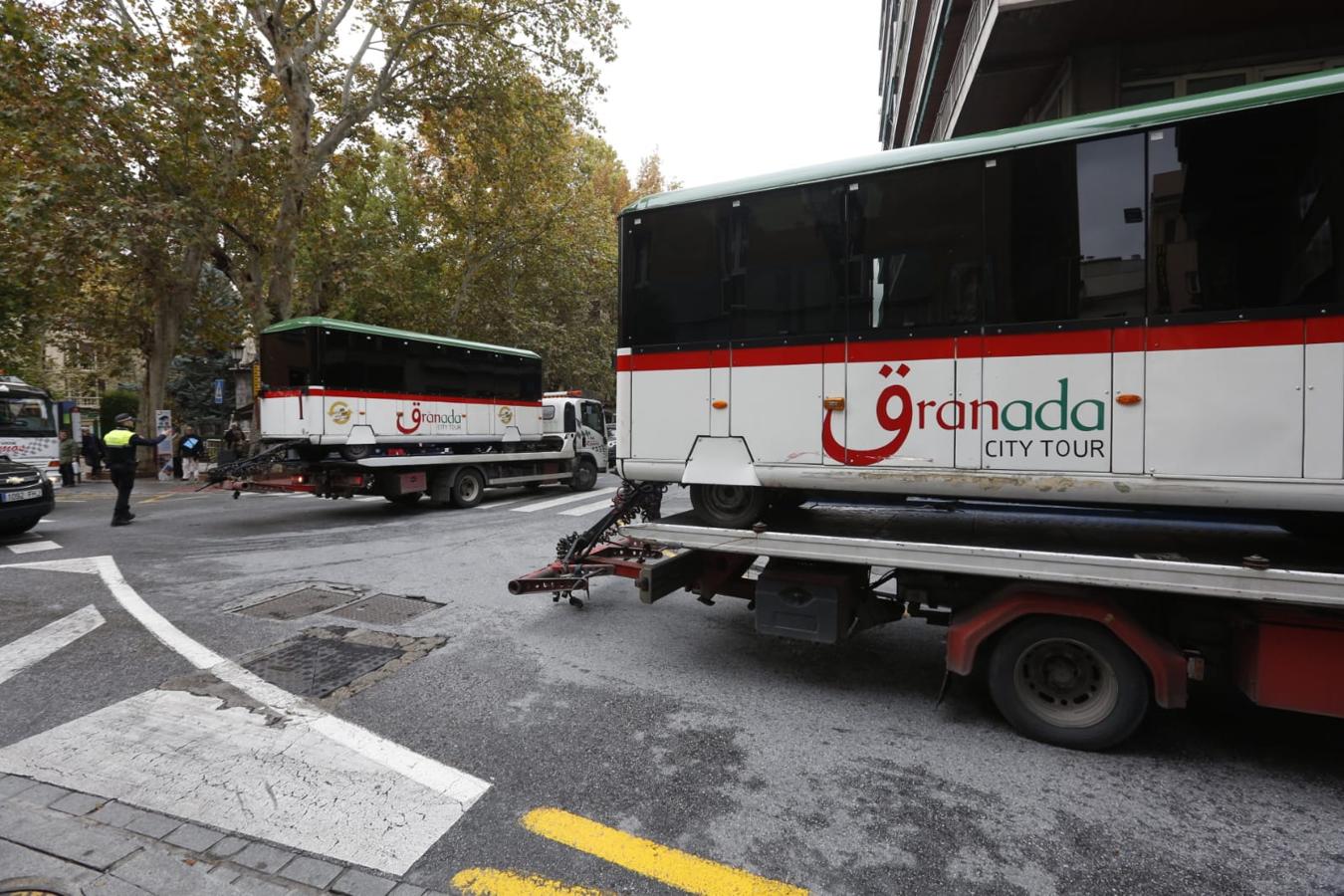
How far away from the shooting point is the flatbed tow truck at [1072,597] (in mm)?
3104

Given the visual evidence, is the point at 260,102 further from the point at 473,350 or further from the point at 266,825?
the point at 266,825

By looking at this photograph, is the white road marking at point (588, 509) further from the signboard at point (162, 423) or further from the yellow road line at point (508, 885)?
the signboard at point (162, 423)

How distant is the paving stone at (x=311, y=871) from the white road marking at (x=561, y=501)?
1047 cm

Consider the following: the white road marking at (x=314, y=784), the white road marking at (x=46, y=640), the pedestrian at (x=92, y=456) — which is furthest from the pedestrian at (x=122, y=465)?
the white road marking at (x=314, y=784)

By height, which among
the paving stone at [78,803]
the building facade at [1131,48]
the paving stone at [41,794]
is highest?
the building facade at [1131,48]

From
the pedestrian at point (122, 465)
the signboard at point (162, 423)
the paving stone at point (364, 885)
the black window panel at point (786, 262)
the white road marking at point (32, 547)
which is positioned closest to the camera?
the paving stone at point (364, 885)

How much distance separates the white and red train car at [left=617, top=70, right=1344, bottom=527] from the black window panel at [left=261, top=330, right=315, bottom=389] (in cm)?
856

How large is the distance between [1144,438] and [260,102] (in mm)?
22122

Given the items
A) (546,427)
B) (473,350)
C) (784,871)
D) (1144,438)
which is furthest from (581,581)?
(546,427)

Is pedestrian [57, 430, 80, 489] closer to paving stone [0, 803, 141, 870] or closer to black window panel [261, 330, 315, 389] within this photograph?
black window panel [261, 330, 315, 389]

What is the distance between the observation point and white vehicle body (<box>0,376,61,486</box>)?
13258 mm

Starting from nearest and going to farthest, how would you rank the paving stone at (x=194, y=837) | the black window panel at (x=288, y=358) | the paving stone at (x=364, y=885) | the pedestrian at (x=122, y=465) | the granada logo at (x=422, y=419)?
the paving stone at (x=364, y=885) < the paving stone at (x=194, y=837) < the black window panel at (x=288, y=358) < the pedestrian at (x=122, y=465) < the granada logo at (x=422, y=419)

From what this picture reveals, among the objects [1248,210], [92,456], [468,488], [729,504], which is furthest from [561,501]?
[92,456]

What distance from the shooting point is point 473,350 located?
1406 cm
